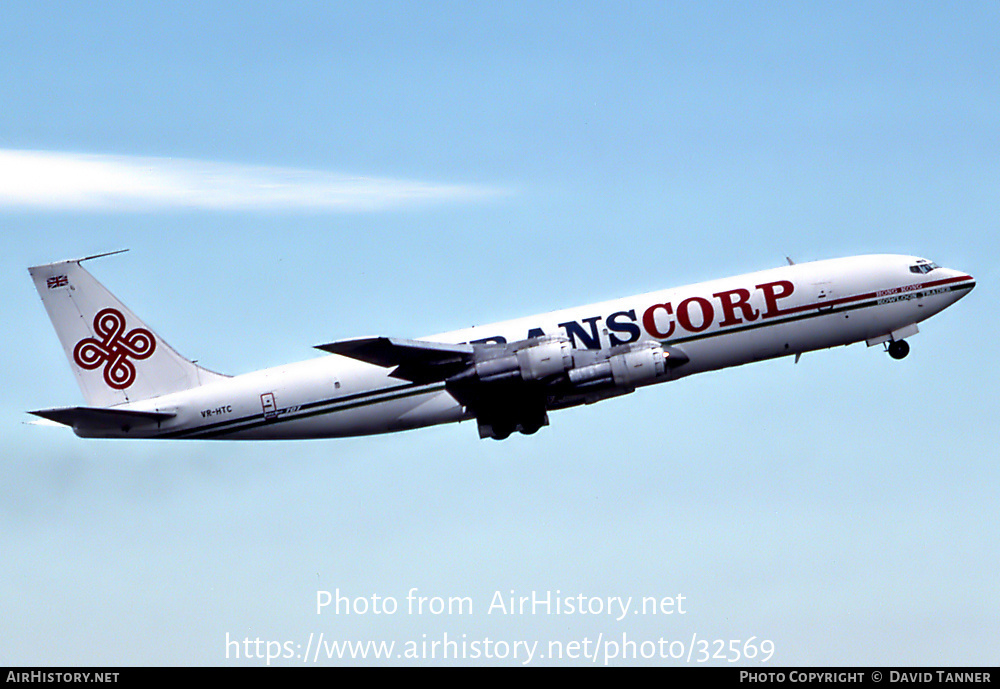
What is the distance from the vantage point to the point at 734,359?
1849 inches

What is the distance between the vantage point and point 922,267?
48344mm

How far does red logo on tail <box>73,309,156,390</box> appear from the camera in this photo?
52031 mm

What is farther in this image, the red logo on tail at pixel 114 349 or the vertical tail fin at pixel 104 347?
the red logo on tail at pixel 114 349

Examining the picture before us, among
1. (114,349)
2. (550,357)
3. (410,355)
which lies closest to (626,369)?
(550,357)

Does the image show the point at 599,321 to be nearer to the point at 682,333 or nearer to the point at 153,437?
the point at 682,333

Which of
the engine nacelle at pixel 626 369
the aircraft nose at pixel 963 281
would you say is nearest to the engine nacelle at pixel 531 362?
the engine nacelle at pixel 626 369

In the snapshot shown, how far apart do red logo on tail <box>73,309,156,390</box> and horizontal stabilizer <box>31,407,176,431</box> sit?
2478mm

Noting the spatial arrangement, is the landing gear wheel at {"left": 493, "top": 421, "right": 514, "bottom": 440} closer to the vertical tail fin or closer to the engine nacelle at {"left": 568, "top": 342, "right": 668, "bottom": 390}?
the engine nacelle at {"left": 568, "top": 342, "right": 668, "bottom": 390}

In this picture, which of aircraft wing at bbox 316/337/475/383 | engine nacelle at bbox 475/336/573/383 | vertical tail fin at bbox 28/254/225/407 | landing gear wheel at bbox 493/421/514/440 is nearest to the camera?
aircraft wing at bbox 316/337/475/383

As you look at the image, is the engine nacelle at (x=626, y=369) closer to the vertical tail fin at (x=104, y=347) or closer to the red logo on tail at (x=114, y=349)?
the vertical tail fin at (x=104, y=347)

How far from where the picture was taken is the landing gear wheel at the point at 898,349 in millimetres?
48281

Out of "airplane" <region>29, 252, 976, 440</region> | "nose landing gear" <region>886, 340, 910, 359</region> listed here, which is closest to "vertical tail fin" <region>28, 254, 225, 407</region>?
"airplane" <region>29, 252, 976, 440</region>

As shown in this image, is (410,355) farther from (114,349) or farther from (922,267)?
(922,267)
